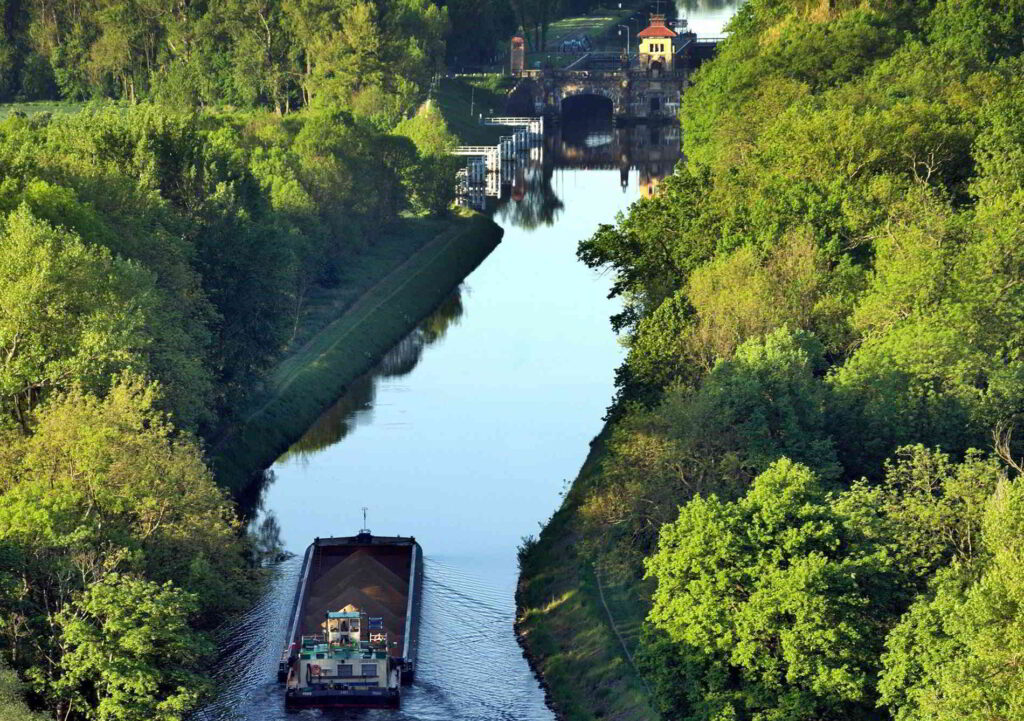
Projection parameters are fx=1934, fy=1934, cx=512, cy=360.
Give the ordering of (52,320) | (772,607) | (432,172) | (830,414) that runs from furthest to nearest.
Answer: (432,172), (52,320), (830,414), (772,607)

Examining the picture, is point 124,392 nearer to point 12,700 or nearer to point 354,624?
point 354,624

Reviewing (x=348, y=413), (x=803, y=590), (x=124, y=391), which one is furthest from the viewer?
(x=348, y=413)

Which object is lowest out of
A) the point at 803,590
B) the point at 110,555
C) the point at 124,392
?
the point at 110,555

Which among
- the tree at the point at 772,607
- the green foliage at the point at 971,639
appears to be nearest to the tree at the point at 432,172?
the tree at the point at 772,607

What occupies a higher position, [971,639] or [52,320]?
[52,320]

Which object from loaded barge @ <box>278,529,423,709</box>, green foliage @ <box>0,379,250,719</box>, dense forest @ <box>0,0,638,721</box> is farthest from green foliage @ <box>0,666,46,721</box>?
loaded barge @ <box>278,529,423,709</box>

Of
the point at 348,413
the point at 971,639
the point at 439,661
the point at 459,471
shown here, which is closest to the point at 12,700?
the point at 439,661

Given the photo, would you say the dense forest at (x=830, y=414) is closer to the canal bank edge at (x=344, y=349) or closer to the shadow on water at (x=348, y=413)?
the shadow on water at (x=348, y=413)
